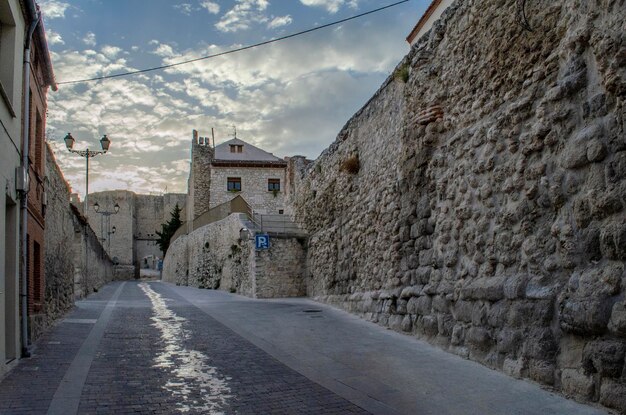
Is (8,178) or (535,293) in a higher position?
(8,178)

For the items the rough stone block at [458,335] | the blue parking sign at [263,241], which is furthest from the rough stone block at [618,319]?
the blue parking sign at [263,241]

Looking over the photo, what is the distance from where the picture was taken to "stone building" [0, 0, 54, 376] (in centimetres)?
703

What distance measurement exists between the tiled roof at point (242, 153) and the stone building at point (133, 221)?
1908 cm

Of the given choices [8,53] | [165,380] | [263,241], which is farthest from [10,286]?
[263,241]

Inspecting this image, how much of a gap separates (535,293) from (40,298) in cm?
805

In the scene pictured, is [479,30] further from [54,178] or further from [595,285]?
[54,178]

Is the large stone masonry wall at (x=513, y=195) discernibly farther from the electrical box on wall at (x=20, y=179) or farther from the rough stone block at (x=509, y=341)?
the electrical box on wall at (x=20, y=179)

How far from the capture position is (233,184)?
42.7 metres

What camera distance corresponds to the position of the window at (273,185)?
42500mm

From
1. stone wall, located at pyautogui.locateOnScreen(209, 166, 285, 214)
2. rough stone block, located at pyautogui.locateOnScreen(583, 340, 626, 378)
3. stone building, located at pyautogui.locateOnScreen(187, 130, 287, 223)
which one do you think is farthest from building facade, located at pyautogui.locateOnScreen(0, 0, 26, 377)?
stone wall, located at pyautogui.locateOnScreen(209, 166, 285, 214)

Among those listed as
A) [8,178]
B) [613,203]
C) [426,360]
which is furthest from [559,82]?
[8,178]

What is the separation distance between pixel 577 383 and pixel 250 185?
3807 cm

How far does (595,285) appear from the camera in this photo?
5.14m

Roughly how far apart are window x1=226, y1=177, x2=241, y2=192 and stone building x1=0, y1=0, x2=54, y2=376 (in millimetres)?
33263
